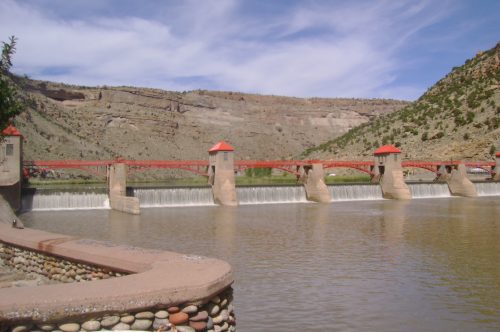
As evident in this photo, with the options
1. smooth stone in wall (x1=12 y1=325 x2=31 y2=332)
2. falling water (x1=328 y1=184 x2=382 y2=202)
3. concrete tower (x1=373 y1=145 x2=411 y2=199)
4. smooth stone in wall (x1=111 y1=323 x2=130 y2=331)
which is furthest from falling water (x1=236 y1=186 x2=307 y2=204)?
smooth stone in wall (x1=12 y1=325 x2=31 y2=332)

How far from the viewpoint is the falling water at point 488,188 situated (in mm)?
47344

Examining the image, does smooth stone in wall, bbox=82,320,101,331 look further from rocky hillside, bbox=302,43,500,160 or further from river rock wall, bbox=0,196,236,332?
rocky hillside, bbox=302,43,500,160

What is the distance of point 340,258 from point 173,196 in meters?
22.3

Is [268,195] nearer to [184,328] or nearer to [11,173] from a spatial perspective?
[11,173]

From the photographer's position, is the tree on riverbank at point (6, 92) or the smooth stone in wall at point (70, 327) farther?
the tree on riverbank at point (6, 92)

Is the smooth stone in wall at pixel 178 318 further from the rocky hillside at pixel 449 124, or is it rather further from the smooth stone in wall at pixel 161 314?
the rocky hillside at pixel 449 124

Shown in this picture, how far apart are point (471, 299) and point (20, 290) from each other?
349 inches

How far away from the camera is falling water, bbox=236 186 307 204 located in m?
38.8

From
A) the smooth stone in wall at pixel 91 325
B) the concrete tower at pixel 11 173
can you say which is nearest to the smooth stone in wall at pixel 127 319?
the smooth stone in wall at pixel 91 325

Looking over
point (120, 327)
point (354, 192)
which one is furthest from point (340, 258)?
point (354, 192)

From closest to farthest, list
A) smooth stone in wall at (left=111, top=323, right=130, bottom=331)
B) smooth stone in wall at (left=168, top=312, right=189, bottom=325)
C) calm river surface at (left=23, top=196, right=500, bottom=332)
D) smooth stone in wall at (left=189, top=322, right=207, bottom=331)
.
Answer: smooth stone in wall at (left=111, top=323, right=130, bottom=331)
smooth stone in wall at (left=168, top=312, right=189, bottom=325)
smooth stone in wall at (left=189, top=322, right=207, bottom=331)
calm river surface at (left=23, top=196, right=500, bottom=332)

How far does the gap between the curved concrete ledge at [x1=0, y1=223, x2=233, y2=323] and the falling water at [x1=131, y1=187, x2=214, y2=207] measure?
2792 centimetres

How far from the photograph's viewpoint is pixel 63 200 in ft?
112

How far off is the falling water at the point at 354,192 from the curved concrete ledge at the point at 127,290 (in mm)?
34964
